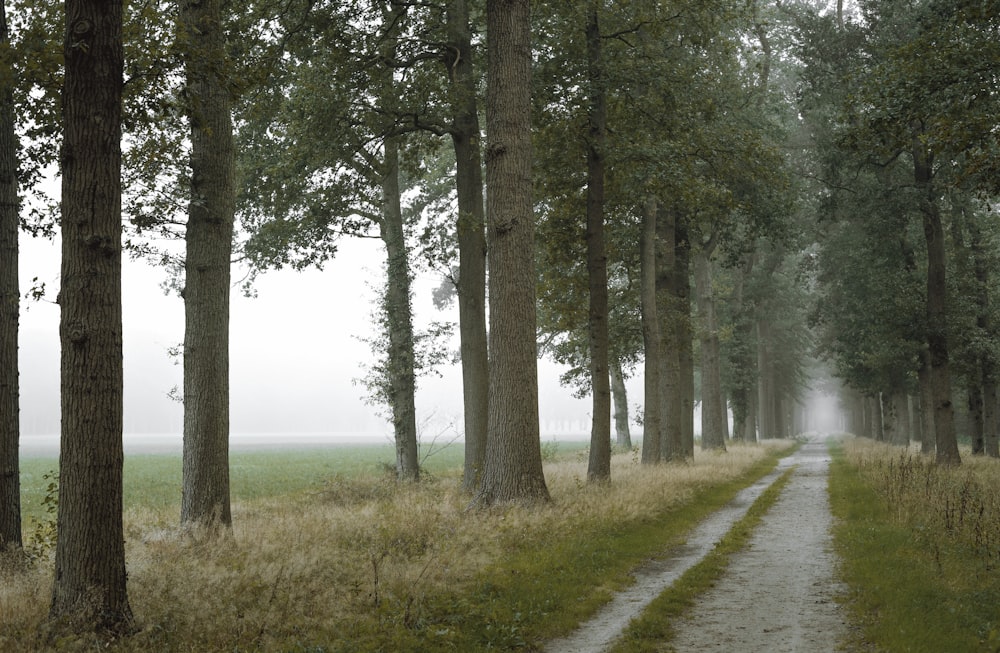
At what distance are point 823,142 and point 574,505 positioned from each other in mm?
17535

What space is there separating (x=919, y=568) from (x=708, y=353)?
2194 centimetres

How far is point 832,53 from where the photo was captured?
24.9 m

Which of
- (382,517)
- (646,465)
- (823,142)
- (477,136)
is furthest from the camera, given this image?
(823,142)

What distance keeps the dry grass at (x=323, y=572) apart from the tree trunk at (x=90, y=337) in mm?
489

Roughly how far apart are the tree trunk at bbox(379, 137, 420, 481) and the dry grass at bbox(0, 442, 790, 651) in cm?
745

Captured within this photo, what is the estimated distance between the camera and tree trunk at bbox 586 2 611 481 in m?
17.3

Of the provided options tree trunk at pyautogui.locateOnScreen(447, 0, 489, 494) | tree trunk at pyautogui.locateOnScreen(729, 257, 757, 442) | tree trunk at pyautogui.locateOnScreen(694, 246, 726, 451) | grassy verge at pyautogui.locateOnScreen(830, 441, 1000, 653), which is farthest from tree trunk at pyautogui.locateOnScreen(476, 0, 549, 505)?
tree trunk at pyautogui.locateOnScreen(729, 257, 757, 442)

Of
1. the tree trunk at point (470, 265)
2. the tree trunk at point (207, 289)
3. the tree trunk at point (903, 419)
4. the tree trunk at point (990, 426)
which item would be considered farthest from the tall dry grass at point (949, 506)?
the tree trunk at point (903, 419)

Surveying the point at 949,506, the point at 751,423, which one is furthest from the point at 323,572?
the point at 751,423

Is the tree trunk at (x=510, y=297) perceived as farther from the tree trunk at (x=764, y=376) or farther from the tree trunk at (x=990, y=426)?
the tree trunk at (x=764, y=376)

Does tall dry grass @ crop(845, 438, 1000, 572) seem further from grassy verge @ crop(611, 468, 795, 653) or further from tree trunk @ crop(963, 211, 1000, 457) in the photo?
tree trunk @ crop(963, 211, 1000, 457)

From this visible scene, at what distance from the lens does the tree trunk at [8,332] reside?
930 centimetres

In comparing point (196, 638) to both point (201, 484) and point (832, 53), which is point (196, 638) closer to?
point (201, 484)

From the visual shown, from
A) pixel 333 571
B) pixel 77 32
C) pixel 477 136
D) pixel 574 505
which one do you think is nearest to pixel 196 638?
pixel 333 571
